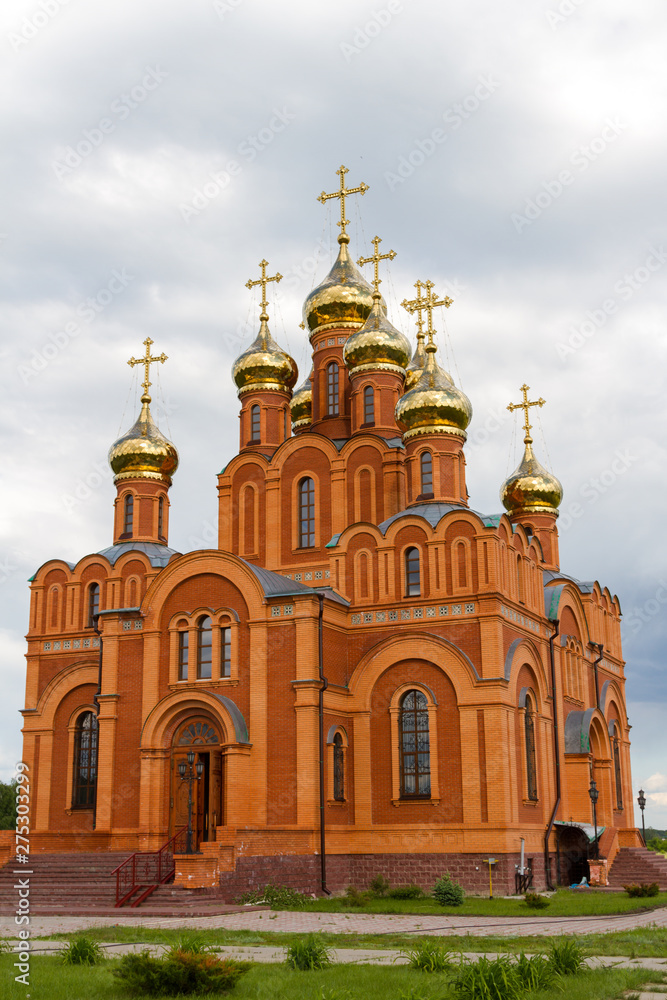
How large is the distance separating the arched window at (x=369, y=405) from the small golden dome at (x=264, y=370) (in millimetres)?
2954

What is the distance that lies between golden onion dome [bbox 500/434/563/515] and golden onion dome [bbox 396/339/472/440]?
6.40 metres

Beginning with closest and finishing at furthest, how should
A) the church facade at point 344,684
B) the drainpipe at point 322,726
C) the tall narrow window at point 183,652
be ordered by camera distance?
the drainpipe at point 322,726 < the church facade at point 344,684 < the tall narrow window at point 183,652

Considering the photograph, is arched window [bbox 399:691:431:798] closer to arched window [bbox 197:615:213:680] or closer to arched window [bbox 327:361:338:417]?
arched window [bbox 197:615:213:680]

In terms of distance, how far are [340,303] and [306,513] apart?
6.56m

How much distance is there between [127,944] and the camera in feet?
41.8

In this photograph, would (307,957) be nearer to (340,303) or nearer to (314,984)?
(314,984)

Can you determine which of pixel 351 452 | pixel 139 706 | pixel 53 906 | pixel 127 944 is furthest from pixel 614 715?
pixel 127 944

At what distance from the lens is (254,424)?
97.5 feet

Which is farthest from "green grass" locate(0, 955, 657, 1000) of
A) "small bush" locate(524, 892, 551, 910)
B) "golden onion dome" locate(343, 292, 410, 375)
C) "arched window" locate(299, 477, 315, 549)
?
"golden onion dome" locate(343, 292, 410, 375)

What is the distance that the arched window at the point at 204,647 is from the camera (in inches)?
891

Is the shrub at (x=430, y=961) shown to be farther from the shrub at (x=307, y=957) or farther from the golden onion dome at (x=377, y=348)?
the golden onion dome at (x=377, y=348)

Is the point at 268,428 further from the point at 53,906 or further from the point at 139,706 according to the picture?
the point at 53,906

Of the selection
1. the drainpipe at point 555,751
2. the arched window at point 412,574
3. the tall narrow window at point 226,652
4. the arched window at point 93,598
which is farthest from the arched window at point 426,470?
the arched window at point 93,598

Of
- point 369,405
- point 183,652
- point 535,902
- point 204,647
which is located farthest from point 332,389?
point 535,902
